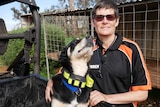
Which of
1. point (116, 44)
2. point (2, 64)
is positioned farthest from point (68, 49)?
point (2, 64)

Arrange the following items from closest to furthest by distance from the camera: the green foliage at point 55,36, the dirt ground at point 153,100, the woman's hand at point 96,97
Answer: the woman's hand at point 96,97 < the dirt ground at point 153,100 < the green foliage at point 55,36

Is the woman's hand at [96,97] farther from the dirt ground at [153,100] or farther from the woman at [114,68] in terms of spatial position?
the dirt ground at [153,100]

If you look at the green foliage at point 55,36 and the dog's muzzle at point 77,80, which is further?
the green foliage at point 55,36

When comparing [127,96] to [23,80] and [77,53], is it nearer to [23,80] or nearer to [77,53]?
[77,53]

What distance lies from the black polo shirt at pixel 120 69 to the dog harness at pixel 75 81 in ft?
0.38

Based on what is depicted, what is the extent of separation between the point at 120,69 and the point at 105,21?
41 cm

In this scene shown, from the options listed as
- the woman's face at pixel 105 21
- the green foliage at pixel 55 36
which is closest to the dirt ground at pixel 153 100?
the green foliage at pixel 55 36

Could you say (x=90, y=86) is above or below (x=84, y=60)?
below

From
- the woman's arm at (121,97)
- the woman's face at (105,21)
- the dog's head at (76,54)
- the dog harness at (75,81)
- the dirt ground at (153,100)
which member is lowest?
the dirt ground at (153,100)

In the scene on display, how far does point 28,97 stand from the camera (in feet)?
8.91

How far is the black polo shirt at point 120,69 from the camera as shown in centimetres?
179

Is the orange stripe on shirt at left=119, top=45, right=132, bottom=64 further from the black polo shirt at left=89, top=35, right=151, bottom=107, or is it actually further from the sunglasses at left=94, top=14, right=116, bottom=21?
the sunglasses at left=94, top=14, right=116, bottom=21

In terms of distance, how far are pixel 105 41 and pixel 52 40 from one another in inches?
201

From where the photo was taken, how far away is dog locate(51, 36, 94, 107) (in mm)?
1822
